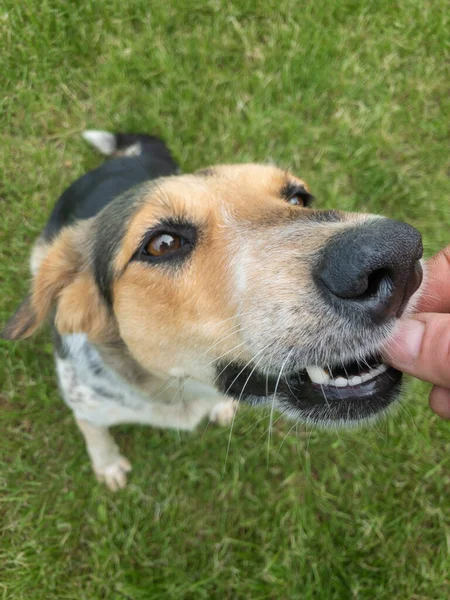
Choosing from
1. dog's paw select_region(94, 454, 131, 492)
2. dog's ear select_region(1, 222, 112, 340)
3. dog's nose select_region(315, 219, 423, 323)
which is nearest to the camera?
dog's nose select_region(315, 219, 423, 323)

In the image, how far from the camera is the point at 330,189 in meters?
5.72

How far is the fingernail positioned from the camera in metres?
2.28

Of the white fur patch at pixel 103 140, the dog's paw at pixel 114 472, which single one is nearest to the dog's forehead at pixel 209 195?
the white fur patch at pixel 103 140

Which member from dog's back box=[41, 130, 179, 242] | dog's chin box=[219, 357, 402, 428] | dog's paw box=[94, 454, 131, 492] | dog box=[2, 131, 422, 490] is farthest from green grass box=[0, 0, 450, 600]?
dog's chin box=[219, 357, 402, 428]

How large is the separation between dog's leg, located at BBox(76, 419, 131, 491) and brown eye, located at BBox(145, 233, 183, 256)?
2059 mm

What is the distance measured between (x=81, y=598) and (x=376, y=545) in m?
2.82

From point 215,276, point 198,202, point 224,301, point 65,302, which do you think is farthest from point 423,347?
point 65,302

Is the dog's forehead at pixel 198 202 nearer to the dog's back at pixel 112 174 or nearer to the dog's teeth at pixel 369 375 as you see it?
the dog's teeth at pixel 369 375

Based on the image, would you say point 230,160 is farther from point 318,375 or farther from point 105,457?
point 318,375

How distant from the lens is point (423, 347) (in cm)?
226

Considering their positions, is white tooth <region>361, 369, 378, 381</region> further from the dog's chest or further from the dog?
the dog's chest

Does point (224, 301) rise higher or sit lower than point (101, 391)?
higher

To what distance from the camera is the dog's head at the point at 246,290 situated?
206 cm

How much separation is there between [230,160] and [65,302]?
128 inches
